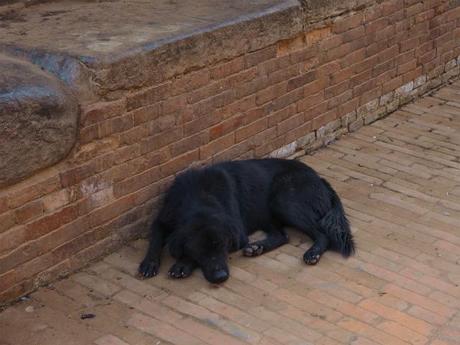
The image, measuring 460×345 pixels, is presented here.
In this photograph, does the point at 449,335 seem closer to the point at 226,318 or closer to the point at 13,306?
the point at 226,318

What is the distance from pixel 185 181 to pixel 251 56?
1.14m

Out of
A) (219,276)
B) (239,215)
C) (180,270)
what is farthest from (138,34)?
(219,276)

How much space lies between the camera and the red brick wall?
428 centimetres

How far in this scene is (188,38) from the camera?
492cm

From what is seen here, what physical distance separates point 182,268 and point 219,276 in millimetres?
250

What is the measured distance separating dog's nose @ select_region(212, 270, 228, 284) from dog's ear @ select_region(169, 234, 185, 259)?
28 cm

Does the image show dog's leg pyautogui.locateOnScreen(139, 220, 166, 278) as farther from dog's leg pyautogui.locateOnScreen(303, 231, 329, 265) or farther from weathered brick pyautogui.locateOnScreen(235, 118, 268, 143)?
weathered brick pyautogui.locateOnScreen(235, 118, 268, 143)

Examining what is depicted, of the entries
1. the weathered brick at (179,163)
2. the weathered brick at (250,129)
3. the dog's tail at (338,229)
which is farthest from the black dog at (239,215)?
the weathered brick at (250,129)

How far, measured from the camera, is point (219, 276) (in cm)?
439

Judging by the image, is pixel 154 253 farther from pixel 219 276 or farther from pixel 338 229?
pixel 338 229

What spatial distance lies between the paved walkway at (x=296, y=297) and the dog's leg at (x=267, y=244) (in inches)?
1.8

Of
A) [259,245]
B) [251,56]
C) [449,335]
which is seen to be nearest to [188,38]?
[251,56]

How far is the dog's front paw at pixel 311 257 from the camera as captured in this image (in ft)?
15.5

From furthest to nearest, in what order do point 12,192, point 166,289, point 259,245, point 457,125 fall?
point 457,125
point 259,245
point 166,289
point 12,192
